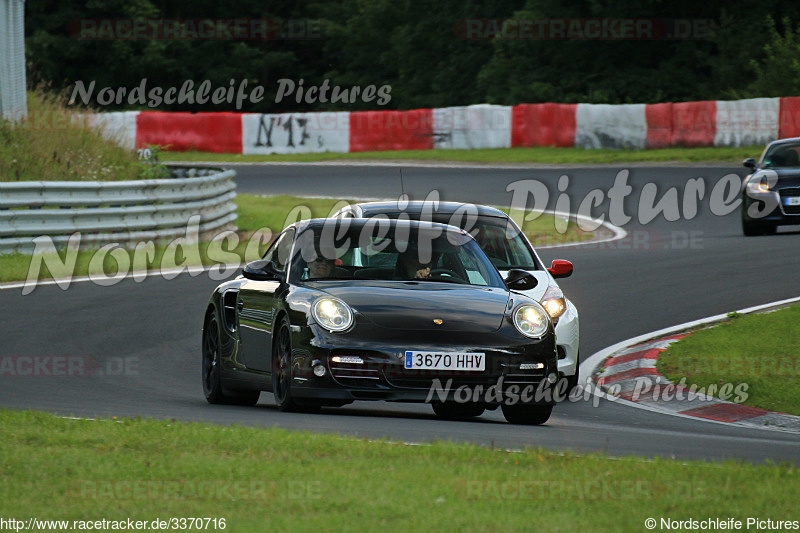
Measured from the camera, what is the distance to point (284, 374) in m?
9.22

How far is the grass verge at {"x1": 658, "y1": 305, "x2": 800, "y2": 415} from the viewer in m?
11.2

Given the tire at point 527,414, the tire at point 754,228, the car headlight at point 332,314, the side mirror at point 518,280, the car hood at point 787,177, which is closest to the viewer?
the car headlight at point 332,314

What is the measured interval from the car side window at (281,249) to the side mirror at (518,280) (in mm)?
1620

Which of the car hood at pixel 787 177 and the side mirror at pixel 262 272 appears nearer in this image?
the side mirror at pixel 262 272

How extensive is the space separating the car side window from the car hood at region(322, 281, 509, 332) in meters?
1.20

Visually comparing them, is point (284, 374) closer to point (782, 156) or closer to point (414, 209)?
point (414, 209)

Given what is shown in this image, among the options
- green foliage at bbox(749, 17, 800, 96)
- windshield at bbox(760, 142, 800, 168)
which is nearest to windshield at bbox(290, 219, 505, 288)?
windshield at bbox(760, 142, 800, 168)

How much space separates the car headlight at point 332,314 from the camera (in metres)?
8.97

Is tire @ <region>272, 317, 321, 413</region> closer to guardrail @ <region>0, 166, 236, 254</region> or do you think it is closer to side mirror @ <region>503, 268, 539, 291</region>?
side mirror @ <region>503, 268, 539, 291</region>

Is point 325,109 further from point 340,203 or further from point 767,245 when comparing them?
point 767,245

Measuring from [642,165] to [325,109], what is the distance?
111 feet

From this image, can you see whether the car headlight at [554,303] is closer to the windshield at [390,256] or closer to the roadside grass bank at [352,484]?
the windshield at [390,256]

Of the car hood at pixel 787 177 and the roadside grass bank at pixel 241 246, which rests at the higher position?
the car hood at pixel 787 177

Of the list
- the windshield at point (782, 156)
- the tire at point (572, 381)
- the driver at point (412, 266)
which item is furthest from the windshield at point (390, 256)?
the windshield at point (782, 156)
